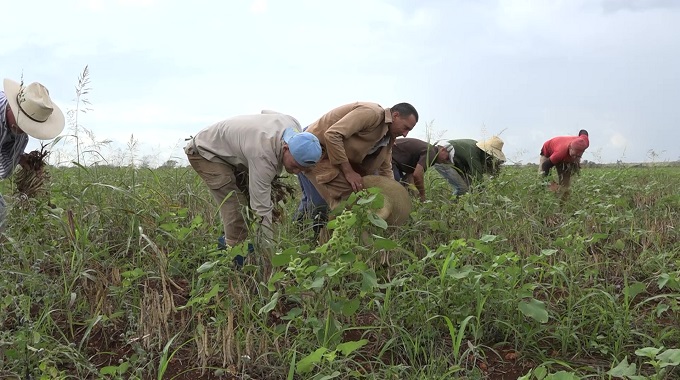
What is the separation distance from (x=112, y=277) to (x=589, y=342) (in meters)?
2.24

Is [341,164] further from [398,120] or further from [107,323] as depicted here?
[107,323]

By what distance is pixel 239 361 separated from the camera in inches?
93.0

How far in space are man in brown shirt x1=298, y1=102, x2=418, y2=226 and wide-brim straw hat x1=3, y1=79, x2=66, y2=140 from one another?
5.16ft

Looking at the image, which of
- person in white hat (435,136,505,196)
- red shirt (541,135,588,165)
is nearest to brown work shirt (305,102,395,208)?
person in white hat (435,136,505,196)

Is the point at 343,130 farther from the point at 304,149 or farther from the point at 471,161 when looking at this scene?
the point at 471,161

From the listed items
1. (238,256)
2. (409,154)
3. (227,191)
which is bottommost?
(238,256)

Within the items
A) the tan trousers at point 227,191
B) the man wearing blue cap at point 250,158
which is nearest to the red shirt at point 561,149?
the man wearing blue cap at point 250,158

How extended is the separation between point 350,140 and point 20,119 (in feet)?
6.50

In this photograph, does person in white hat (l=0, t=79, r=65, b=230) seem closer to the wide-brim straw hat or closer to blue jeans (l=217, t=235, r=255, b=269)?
the wide-brim straw hat

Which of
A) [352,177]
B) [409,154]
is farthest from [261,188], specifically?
[409,154]

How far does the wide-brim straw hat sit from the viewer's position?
3189mm

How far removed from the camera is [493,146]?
587 cm

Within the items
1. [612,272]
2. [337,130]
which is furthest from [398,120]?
[612,272]

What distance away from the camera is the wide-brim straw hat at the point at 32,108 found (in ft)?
10.5
